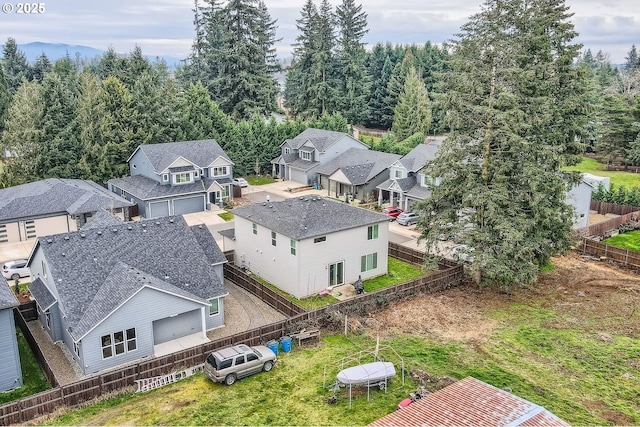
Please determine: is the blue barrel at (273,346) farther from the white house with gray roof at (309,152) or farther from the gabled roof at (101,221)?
the white house with gray roof at (309,152)

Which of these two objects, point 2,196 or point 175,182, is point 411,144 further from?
point 2,196

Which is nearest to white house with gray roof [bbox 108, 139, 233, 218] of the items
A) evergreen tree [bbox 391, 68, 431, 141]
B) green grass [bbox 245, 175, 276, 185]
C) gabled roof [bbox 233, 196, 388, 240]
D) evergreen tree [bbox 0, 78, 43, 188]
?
evergreen tree [bbox 0, 78, 43, 188]

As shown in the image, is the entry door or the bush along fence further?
the entry door

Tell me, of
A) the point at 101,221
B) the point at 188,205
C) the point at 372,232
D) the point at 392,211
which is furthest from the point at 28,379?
the point at 392,211

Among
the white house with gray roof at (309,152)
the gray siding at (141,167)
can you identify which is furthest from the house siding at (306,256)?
the white house with gray roof at (309,152)

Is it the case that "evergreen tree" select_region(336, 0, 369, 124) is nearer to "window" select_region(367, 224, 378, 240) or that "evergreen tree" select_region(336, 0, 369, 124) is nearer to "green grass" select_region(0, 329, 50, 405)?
"window" select_region(367, 224, 378, 240)

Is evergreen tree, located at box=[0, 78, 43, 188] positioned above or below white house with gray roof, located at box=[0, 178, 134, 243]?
above
